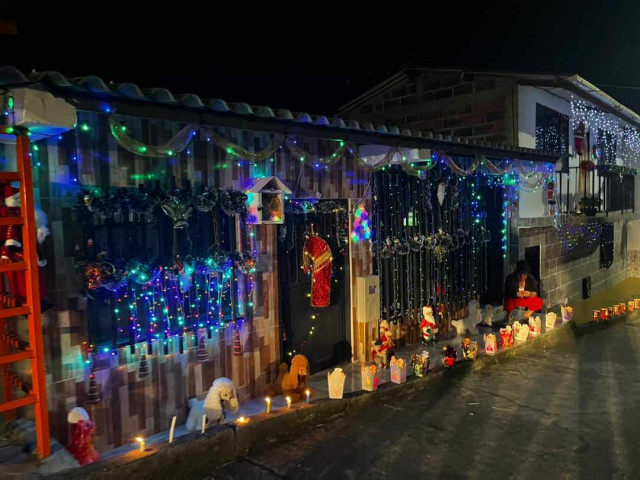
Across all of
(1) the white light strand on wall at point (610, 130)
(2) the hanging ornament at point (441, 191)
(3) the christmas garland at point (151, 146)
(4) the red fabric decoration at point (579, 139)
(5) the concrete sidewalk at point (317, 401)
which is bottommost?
(5) the concrete sidewalk at point (317, 401)

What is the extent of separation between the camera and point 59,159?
493 cm

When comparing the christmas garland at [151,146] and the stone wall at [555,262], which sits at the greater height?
the christmas garland at [151,146]

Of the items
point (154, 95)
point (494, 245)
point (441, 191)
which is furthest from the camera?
point (494, 245)

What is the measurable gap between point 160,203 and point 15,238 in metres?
1.51

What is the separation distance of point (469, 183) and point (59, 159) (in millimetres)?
8387

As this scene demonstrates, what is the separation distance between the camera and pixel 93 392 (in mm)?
5223

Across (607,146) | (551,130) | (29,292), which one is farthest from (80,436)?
(607,146)

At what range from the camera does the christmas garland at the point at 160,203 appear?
5.10 m

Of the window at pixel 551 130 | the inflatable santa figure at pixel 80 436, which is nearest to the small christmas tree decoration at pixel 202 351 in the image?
the inflatable santa figure at pixel 80 436

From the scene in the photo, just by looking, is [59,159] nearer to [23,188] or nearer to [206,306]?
[23,188]

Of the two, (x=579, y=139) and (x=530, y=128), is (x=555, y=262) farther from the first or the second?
(x=579, y=139)

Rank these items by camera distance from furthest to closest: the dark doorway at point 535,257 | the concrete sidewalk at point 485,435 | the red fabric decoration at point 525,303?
the dark doorway at point 535,257
the red fabric decoration at point 525,303
the concrete sidewalk at point 485,435

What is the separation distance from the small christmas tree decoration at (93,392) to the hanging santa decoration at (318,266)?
3.37m

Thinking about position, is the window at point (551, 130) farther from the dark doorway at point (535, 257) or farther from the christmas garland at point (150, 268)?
the christmas garland at point (150, 268)
